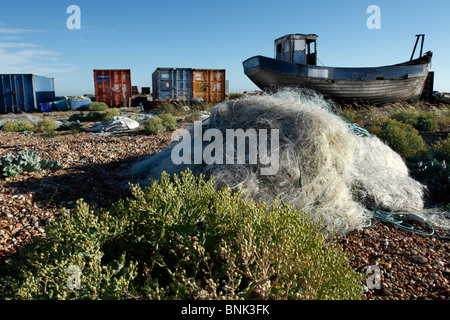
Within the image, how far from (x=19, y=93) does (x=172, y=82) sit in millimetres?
8733

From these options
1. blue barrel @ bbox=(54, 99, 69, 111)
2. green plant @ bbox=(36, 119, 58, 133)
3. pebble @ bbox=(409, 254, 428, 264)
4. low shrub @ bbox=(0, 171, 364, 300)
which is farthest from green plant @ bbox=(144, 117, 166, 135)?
blue barrel @ bbox=(54, 99, 69, 111)

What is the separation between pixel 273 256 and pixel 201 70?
17104 millimetres

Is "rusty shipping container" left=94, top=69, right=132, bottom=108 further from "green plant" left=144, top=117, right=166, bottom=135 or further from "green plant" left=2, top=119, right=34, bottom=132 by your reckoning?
"green plant" left=144, top=117, right=166, bottom=135

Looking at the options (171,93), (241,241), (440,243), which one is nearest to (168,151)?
(241,241)

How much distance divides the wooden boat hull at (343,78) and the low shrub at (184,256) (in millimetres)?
10413

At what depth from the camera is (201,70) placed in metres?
17.8

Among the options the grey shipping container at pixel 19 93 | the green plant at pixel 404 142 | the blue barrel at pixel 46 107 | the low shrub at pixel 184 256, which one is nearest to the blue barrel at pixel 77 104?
the blue barrel at pixel 46 107

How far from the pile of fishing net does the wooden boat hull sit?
27.0ft

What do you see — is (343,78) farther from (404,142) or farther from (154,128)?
(154,128)

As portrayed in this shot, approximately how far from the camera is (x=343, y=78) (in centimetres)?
1224

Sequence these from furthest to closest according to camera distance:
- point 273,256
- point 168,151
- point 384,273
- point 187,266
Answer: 1. point 168,151
2. point 384,273
3. point 187,266
4. point 273,256

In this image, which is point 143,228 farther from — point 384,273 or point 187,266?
point 384,273

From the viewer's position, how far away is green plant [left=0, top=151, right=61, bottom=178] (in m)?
4.35

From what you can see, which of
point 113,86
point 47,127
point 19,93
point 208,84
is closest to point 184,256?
point 47,127
